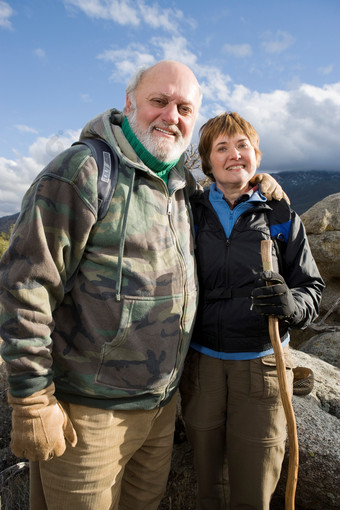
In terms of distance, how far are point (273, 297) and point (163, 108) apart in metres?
1.67

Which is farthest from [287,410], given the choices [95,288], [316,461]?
[95,288]

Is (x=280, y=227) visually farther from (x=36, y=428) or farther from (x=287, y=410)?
(x=36, y=428)

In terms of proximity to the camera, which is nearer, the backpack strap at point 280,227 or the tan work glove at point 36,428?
the tan work glove at point 36,428

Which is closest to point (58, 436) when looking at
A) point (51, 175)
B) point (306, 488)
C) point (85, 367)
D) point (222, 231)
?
point (85, 367)

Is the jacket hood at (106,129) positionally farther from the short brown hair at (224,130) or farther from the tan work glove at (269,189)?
the tan work glove at (269,189)

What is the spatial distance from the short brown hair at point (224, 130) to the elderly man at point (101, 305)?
1.33 ft

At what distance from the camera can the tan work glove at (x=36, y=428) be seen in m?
2.12

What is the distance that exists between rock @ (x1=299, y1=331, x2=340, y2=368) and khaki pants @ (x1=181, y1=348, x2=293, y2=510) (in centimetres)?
436

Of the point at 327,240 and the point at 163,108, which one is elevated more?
the point at 163,108

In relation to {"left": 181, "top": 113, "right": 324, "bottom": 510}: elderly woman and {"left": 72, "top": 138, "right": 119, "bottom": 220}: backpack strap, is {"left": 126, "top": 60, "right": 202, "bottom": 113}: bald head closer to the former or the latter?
{"left": 181, "top": 113, "right": 324, "bottom": 510}: elderly woman

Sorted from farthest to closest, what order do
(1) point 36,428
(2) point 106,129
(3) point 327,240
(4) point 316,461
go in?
(3) point 327,240 < (4) point 316,461 < (2) point 106,129 < (1) point 36,428

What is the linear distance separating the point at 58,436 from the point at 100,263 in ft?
3.57

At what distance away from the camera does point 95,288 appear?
2416 mm

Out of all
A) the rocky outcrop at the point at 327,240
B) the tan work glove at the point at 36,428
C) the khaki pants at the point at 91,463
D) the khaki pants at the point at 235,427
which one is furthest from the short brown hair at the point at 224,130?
the rocky outcrop at the point at 327,240
